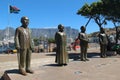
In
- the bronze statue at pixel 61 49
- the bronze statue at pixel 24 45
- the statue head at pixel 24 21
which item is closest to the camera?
the bronze statue at pixel 24 45

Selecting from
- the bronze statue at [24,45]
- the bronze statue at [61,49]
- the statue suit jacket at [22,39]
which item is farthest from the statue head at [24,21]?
the bronze statue at [61,49]

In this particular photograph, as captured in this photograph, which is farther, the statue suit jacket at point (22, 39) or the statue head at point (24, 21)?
the statue head at point (24, 21)

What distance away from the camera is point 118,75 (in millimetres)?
11992

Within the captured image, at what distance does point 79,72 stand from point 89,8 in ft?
81.9

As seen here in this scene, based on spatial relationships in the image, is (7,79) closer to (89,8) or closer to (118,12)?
(118,12)

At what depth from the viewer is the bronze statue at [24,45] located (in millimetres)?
11688

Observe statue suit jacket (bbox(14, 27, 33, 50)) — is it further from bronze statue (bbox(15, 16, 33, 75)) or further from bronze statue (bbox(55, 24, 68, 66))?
bronze statue (bbox(55, 24, 68, 66))

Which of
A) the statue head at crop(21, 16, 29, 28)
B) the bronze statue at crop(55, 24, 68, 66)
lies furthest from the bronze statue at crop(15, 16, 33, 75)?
the bronze statue at crop(55, 24, 68, 66)

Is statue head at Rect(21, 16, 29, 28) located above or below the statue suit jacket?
above

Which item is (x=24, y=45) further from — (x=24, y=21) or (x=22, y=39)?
(x=24, y=21)

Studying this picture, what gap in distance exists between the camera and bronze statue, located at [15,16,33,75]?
1169 centimetres

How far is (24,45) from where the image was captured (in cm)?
1177

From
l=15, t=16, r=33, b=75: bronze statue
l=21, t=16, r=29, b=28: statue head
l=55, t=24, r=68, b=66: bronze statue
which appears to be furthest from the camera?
l=55, t=24, r=68, b=66: bronze statue

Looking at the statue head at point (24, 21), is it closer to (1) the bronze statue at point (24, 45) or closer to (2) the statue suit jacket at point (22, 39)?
(1) the bronze statue at point (24, 45)
